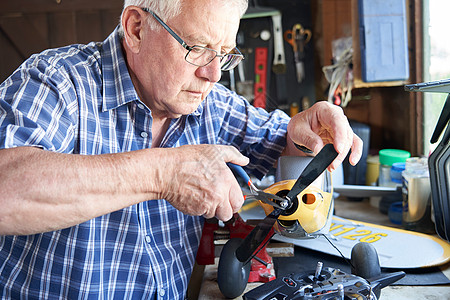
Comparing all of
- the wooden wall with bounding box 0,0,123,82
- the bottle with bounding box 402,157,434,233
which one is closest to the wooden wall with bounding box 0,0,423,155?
the wooden wall with bounding box 0,0,123,82

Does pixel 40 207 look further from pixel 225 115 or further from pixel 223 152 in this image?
pixel 225 115

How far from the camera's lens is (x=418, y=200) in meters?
1.60

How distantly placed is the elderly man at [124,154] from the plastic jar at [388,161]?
654mm

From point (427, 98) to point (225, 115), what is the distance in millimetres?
1108

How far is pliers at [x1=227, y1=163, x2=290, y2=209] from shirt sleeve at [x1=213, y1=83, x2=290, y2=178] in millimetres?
399

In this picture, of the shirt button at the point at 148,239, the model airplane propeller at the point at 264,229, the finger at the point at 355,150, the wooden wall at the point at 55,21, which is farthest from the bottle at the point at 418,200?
the wooden wall at the point at 55,21

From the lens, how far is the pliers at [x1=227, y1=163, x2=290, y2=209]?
108 cm

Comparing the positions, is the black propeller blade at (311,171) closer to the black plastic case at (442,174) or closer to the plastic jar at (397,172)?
the black plastic case at (442,174)

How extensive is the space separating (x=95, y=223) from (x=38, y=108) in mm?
325

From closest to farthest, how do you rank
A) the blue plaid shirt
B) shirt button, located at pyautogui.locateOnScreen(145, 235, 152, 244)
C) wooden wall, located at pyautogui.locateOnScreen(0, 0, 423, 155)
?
the blue plaid shirt
shirt button, located at pyautogui.locateOnScreen(145, 235, 152, 244)
wooden wall, located at pyautogui.locateOnScreen(0, 0, 423, 155)

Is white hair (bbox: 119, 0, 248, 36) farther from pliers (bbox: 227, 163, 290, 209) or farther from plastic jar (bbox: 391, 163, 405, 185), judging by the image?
plastic jar (bbox: 391, 163, 405, 185)

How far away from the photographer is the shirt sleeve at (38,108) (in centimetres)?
91

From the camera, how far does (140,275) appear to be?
121 cm

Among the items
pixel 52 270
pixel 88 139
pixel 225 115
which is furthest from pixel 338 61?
pixel 52 270
